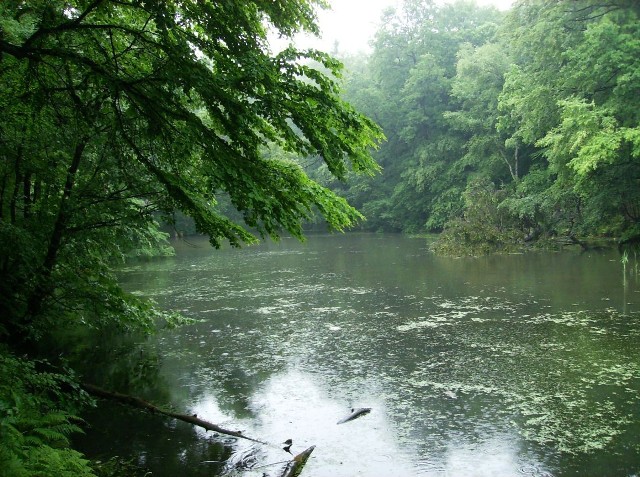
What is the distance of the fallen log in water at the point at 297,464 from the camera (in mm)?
4516

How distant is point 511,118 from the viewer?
2452cm

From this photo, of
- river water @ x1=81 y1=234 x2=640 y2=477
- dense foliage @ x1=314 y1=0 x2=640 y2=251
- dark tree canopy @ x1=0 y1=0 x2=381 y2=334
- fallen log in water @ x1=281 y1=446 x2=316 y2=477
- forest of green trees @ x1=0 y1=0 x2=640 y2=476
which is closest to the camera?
forest of green trees @ x1=0 y1=0 x2=640 y2=476

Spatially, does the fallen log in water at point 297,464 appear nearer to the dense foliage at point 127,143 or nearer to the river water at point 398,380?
the river water at point 398,380

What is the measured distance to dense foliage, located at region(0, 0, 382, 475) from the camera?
4.25 meters

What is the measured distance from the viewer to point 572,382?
651 cm

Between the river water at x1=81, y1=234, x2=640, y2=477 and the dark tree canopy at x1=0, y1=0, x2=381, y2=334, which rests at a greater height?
the dark tree canopy at x1=0, y1=0, x2=381, y2=334

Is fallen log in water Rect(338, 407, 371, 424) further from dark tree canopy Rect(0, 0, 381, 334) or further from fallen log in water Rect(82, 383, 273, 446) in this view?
dark tree canopy Rect(0, 0, 381, 334)

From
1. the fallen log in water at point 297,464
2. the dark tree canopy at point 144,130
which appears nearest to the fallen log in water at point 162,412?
the fallen log in water at point 297,464

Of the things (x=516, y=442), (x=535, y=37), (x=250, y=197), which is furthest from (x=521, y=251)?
(x=250, y=197)

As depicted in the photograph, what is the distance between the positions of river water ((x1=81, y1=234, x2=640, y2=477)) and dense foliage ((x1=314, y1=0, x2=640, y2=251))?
6.66 metres

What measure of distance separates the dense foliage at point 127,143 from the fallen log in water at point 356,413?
2051mm

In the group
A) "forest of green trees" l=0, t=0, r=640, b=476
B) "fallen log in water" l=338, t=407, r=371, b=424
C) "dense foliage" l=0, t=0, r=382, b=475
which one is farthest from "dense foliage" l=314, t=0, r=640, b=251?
"dense foliage" l=0, t=0, r=382, b=475

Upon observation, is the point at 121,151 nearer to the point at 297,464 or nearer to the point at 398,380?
the point at 297,464

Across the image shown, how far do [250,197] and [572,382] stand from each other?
4.56 meters
